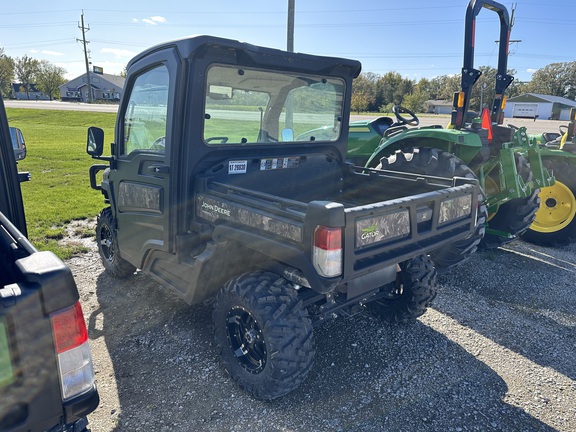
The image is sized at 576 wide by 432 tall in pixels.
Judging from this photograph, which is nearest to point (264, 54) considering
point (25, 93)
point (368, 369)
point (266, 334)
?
point (266, 334)

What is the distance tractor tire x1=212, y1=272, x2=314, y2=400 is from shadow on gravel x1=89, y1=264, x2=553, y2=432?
7.1 inches

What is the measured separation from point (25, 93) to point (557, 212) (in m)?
92.9

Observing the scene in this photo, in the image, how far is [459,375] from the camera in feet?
9.70

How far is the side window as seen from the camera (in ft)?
9.87

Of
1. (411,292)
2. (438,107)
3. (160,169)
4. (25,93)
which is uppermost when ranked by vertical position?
(25,93)

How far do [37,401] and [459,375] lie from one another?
2.69 meters

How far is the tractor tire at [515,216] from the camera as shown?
4.95 meters

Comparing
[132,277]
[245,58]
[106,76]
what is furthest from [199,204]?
[106,76]

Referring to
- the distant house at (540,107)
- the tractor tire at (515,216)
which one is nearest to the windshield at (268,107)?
the tractor tire at (515,216)

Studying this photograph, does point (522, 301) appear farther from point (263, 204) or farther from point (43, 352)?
point (43, 352)

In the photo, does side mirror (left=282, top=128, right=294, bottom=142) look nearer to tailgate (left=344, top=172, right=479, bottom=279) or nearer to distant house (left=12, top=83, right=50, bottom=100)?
tailgate (left=344, top=172, right=479, bottom=279)

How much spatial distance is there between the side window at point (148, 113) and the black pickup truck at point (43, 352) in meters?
1.71

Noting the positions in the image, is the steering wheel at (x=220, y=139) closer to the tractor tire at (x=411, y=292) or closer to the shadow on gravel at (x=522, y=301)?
the tractor tire at (x=411, y=292)

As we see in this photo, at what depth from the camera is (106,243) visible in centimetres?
448
